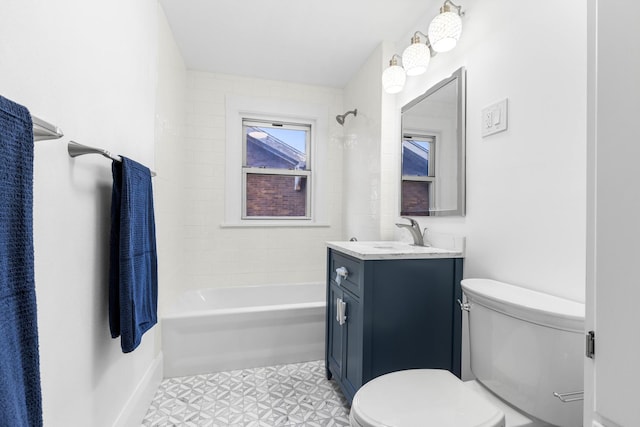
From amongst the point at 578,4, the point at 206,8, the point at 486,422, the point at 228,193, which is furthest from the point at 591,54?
the point at 228,193

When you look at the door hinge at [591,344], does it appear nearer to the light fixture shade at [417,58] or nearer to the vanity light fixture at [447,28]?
the vanity light fixture at [447,28]

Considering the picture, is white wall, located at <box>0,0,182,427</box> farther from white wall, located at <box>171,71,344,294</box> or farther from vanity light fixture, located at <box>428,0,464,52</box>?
vanity light fixture, located at <box>428,0,464,52</box>

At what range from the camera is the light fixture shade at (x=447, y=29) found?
1.54 m

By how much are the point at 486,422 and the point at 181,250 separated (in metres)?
2.44

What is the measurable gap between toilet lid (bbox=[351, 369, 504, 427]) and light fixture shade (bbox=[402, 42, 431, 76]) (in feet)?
5.05

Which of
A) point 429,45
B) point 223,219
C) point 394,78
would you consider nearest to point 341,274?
point 394,78

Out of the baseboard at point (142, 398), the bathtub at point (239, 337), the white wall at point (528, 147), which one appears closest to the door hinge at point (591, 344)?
the white wall at point (528, 147)

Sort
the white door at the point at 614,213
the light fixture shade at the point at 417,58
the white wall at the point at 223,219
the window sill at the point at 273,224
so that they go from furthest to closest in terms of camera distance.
A: the window sill at the point at 273,224 < the white wall at the point at 223,219 < the light fixture shade at the point at 417,58 < the white door at the point at 614,213

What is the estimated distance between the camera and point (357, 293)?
1.53 meters

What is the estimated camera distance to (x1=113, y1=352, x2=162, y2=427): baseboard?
57.7 inches

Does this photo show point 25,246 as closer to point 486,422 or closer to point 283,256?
point 486,422

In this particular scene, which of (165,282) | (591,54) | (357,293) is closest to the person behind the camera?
(591,54)

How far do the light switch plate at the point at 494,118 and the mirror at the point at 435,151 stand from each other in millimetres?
148

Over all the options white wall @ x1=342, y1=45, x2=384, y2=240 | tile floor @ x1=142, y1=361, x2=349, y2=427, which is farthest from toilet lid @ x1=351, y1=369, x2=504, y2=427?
white wall @ x1=342, y1=45, x2=384, y2=240
